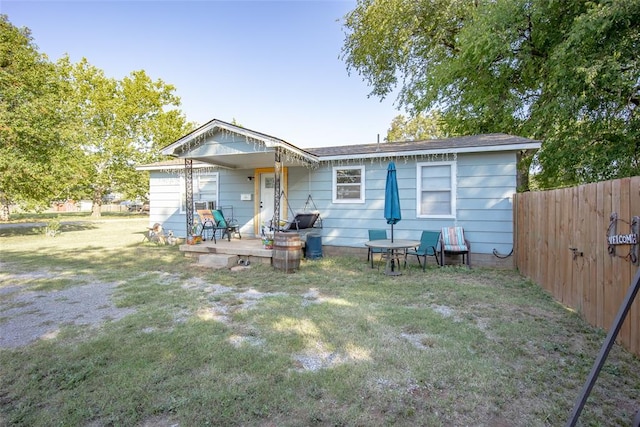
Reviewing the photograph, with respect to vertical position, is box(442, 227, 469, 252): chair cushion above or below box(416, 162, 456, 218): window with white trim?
below

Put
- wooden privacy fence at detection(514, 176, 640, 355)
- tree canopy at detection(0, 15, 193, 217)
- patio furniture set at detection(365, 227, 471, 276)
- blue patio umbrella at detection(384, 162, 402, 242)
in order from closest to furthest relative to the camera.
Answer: wooden privacy fence at detection(514, 176, 640, 355) < blue patio umbrella at detection(384, 162, 402, 242) < patio furniture set at detection(365, 227, 471, 276) < tree canopy at detection(0, 15, 193, 217)

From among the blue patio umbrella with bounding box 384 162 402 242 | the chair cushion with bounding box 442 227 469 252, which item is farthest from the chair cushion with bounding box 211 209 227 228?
the chair cushion with bounding box 442 227 469 252

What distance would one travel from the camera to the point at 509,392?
2262mm

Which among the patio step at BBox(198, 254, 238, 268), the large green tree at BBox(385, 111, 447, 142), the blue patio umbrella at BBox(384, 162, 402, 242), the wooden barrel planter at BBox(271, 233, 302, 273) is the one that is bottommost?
the patio step at BBox(198, 254, 238, 268)

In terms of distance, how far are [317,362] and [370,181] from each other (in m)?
5.78

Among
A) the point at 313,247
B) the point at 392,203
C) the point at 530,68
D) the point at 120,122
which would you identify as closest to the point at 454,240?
the point at 392,203

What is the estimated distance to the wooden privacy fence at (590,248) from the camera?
9.18 feet

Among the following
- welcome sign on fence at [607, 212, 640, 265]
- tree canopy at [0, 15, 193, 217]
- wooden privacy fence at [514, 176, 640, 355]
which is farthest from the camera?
tree canopy at [0, 15, 193, 217]

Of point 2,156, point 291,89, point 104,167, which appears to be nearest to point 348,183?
point 291,89

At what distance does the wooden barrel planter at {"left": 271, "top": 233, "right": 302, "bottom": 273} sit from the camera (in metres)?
6.27

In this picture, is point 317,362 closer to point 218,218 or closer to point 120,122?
point 218,218

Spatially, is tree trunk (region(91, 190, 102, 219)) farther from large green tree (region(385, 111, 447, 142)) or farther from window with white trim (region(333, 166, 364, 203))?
large green tree (region(385, 111, 447, 142))

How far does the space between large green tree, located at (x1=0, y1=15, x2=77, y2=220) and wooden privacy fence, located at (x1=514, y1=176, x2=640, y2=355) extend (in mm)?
14188

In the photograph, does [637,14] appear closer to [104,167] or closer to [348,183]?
[348,183]
